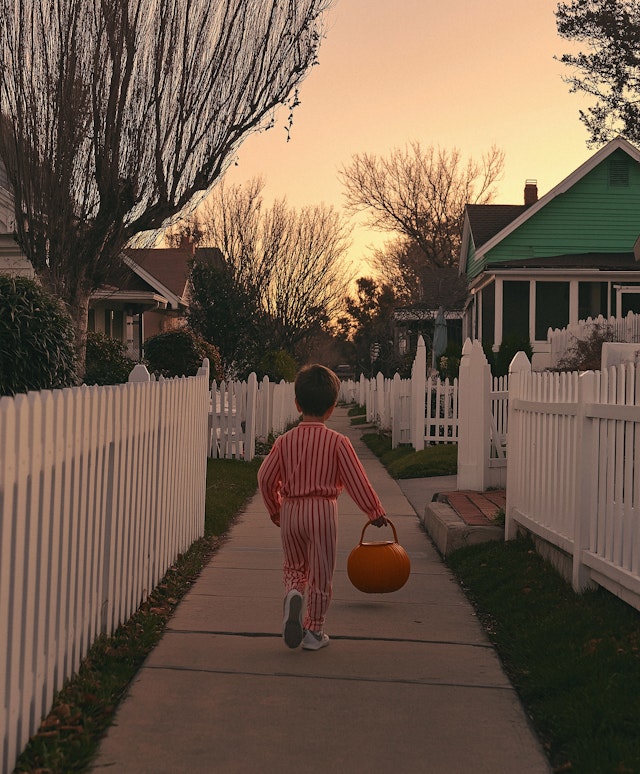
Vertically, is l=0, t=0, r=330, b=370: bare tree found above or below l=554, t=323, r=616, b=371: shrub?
above

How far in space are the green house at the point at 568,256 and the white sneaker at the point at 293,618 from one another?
24.1 metres

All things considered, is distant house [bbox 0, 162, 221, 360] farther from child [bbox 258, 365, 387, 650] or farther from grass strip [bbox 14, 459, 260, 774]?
child [bbox 258, 365, 387, 650]

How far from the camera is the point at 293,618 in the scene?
5453 mm

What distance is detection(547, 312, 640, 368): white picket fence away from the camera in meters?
21.4

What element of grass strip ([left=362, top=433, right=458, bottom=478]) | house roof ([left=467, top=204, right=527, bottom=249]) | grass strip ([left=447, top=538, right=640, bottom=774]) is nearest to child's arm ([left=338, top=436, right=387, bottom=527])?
grass strip ([left=447, top=538, right=640, bottom=774])

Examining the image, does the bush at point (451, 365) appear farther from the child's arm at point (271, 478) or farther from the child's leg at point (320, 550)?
the child's leg at point (320, 550)

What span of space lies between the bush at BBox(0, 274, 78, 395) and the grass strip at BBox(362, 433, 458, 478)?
7.09 meters

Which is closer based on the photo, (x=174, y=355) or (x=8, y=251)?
(x=174, y=355)

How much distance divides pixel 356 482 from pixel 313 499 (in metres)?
0.25

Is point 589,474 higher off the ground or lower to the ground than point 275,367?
lower

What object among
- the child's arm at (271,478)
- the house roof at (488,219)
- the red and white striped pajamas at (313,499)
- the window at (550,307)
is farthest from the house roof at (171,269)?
the red and white striped pajamas at (313,499)

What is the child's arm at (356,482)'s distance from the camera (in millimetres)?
5641

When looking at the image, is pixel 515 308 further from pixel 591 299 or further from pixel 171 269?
pixel 171 269

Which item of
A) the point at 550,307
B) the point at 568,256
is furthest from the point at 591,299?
the point at 568,256
